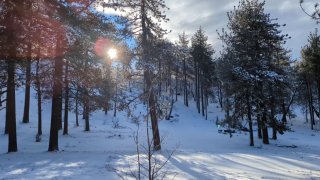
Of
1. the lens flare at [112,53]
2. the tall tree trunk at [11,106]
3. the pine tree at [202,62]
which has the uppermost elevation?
the pine tree at [202,62]

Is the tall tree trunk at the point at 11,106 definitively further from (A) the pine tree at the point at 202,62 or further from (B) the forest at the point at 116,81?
(A) the pine tree at the point at 202,62

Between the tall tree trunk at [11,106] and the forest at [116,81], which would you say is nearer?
the forest at [116,81]

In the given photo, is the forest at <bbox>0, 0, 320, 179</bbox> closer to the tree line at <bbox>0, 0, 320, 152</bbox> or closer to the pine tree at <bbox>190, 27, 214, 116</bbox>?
the tree line at <bbox>0, 0, 320, 152</bbox>

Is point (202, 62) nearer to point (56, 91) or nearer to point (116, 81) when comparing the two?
point (116, 81)

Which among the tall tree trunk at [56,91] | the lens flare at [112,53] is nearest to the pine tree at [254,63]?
the lens flare at [112,53]

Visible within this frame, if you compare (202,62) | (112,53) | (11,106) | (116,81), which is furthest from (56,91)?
(202,62)

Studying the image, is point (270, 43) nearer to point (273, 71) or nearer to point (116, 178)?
point (273, 71)

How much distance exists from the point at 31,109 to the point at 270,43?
2787cm

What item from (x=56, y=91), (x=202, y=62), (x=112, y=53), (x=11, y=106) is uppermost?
(x=202, y=62)

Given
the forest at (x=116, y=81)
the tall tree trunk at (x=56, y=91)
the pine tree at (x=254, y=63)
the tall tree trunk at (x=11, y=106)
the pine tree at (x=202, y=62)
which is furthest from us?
the pine tree at (x=202, y=62)

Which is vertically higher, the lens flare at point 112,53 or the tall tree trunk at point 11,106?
the lens flare at point 112,53

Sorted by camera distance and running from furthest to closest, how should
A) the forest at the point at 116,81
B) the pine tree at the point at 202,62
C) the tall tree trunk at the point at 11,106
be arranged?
1. the pine tree at the point at 202,62
2. the tall tree trunk at the point at 11,106
3. the forest at the point at 116,81

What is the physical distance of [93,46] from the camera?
1947 cm

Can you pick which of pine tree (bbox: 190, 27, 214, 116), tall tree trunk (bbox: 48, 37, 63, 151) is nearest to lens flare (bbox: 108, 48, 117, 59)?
tall tree trunk (bbox: 48, 37, 63, 151)
